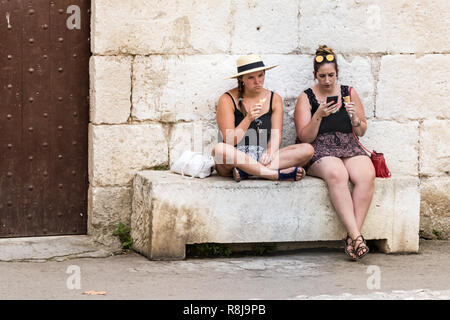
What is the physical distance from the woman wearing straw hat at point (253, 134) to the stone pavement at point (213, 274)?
0.72 metres

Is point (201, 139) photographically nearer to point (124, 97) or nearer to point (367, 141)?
point (124, 97)

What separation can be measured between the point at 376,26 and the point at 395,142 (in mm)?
A: 1040

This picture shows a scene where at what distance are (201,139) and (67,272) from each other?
5.58 ft

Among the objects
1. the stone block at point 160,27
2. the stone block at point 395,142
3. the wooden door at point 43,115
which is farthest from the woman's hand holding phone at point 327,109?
the wooden door at point 43,115

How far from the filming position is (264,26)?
20.1 ft

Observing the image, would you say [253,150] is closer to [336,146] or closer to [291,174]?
[291,174]

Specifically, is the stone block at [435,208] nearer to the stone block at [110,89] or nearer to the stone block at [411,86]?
the stone block at [411,86]

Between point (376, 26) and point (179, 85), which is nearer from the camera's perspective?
point (179, 85)

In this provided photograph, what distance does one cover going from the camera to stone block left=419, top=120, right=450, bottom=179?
6.34 meters

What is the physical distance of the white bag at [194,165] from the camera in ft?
18.6

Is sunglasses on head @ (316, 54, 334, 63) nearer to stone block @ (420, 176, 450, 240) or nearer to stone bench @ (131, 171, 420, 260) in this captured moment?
stone bench @ (131, 171, 420, 260)

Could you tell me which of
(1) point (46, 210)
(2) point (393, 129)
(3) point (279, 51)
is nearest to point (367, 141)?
(2) point (393, 129)

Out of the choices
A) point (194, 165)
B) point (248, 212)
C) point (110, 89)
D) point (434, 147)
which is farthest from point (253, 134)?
point (434, 147)

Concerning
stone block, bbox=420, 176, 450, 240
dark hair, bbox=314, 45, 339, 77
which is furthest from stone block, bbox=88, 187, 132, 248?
stone block, bbox=420, 176, 450, 240
